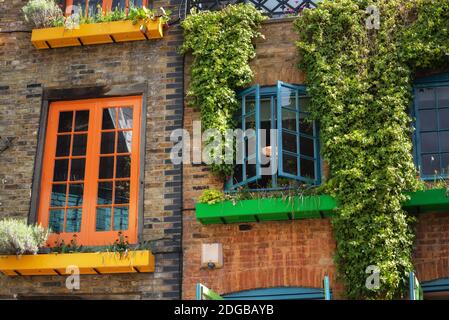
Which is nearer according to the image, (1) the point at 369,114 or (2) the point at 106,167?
(1) the point at 369,114

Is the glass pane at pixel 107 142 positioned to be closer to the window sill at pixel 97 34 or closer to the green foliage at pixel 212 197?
the window sill at pixel 97 34

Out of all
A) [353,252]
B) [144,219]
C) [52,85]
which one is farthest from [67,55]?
[353,252]

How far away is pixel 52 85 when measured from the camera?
13562mm

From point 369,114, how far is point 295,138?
1091 mm

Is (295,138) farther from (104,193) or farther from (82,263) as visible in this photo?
(82,263)

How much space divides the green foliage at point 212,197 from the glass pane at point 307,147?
52.8 inches

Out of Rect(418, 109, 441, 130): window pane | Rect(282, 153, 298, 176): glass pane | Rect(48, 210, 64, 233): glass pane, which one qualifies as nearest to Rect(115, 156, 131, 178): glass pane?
Rect(48, 210, 64, 233): glass pane

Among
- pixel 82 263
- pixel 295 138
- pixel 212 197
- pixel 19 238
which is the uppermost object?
pixel 295 138

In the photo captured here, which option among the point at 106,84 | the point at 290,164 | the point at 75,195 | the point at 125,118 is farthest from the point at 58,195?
the point at 290,164

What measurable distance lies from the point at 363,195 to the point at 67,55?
5113 mm

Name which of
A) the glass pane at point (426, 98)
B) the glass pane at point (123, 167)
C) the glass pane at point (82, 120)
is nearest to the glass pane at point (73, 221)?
the glass pane at point (123, 167)

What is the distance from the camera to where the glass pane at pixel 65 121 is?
1338 centimetres

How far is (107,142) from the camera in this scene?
1310cm

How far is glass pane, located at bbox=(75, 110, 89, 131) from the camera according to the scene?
13320 mm
